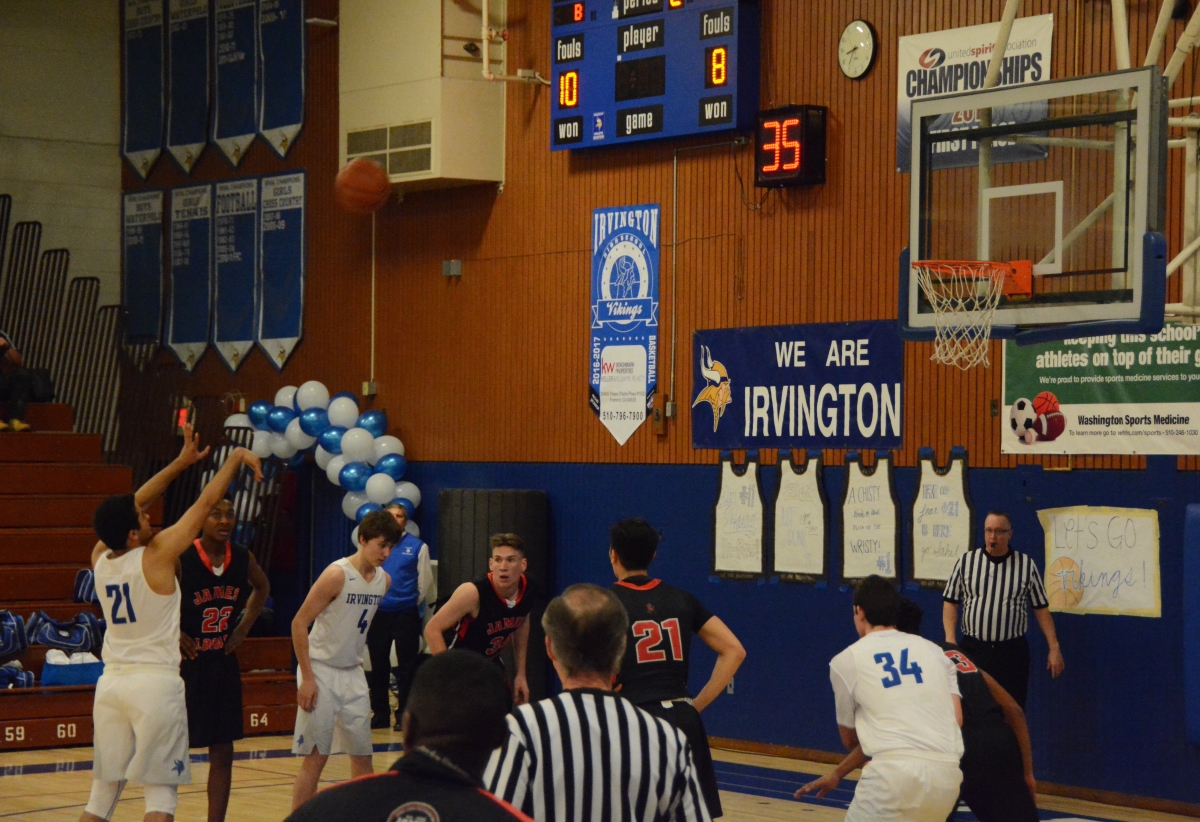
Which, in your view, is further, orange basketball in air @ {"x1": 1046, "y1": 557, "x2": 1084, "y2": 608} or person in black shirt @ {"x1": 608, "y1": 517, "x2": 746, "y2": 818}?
orange basketball in air @ {"x1": 1046, "y1": 557, "x2": 1084, "y2": 608}

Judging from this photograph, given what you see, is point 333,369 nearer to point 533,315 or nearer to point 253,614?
point 533,315

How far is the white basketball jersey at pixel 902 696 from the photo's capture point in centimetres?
575

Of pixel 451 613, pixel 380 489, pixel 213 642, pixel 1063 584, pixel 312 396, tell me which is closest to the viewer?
pixel 451 613

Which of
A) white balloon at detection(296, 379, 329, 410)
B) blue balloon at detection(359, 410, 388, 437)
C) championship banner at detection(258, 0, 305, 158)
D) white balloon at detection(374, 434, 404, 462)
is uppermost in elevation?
championship banner at detection(258, 0, 305, 158)

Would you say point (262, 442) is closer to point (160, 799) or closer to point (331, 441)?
point (331, 441)

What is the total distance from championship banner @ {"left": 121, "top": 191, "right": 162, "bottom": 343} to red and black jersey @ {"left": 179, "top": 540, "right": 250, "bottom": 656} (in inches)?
386

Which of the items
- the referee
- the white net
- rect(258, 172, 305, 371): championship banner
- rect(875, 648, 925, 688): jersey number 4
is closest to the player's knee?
rect(875, 648, 925, 688): jersey number 4

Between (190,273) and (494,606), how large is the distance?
10423mm

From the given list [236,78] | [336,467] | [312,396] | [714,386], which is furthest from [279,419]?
[714,386]

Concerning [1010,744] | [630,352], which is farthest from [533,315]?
[1010,744]

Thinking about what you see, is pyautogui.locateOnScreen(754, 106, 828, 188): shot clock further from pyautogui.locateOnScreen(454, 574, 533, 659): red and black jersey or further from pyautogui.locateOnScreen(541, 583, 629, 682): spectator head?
pyautogui.locateOnScreen(541, 583, 629, 682): spectator head

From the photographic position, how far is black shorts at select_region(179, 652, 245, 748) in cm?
832

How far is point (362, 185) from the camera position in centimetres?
1452

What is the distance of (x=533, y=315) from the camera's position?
14328 mm
